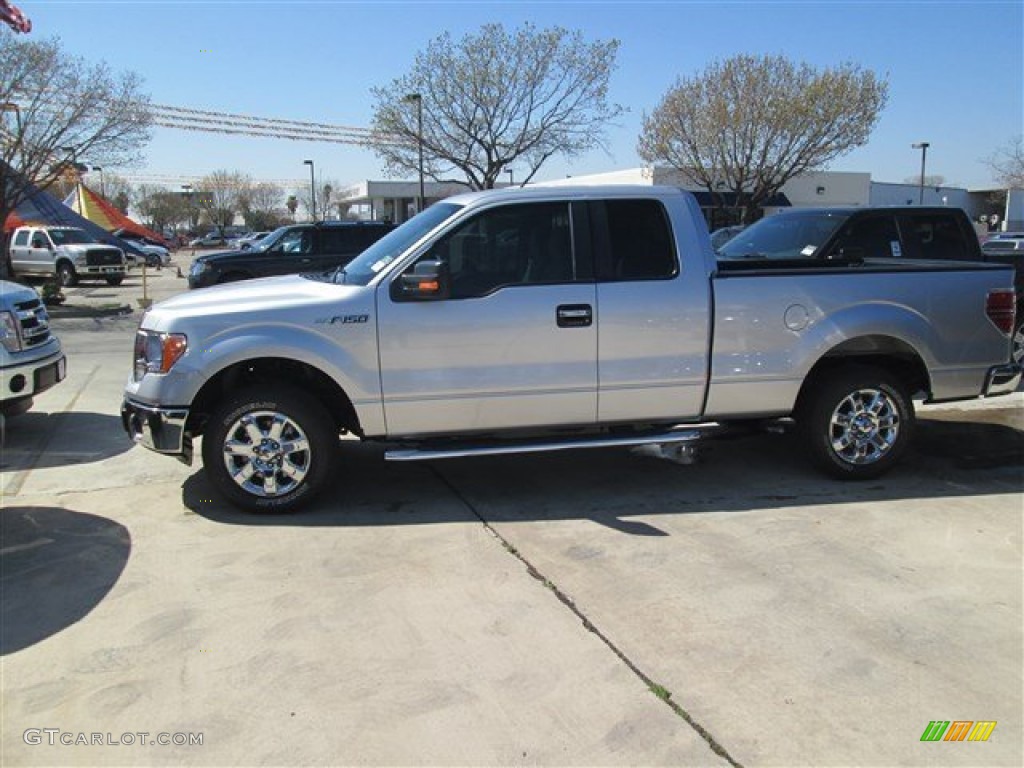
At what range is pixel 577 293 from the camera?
5051mm

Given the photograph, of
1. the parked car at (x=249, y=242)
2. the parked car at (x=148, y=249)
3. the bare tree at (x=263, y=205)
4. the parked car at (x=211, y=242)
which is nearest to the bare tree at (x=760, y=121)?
the parked car at (x=249, y=242)

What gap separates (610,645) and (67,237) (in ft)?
102

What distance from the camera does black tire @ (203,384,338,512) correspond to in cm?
493

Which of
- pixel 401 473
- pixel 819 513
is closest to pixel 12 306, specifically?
pixel 401 473

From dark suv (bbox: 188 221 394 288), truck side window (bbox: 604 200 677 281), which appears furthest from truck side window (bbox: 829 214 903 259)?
dark suv (bbox: 188 221 394 288)

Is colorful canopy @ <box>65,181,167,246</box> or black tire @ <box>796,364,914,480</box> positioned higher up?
colorful canopy @ <box>65,181,167,246</box>

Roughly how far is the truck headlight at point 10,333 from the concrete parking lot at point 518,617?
3.11 ft

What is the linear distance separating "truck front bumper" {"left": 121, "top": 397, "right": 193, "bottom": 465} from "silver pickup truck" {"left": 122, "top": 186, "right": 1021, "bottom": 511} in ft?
0.05

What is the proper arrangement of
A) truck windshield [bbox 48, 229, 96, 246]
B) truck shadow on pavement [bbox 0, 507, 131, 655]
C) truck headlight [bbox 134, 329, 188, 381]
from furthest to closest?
1. truck windshield [bbox 48, 229, 96, 246]
2. truck headlight [bbox 134, 329, 188, 381]
3. truck shadow on pavement [bbox 0, 507, 131, 655]

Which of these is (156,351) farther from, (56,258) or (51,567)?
(56,258)

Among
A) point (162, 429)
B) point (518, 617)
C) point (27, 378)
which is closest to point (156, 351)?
point (162, 429)

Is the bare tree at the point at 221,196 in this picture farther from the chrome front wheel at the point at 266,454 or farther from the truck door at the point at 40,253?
the chrome front wheel at the point at 266,454

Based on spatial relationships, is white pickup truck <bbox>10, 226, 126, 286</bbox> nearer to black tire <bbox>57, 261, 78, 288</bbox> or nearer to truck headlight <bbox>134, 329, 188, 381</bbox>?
black tire <bbox>57, 261, 78, 288</bbox>

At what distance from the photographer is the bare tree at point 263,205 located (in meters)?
93.9
